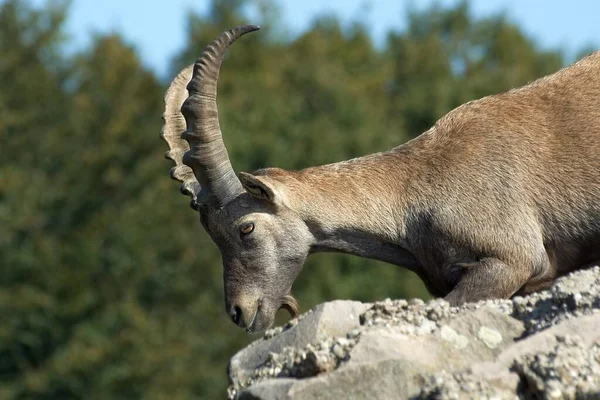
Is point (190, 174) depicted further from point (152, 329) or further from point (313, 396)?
point (152, 329)

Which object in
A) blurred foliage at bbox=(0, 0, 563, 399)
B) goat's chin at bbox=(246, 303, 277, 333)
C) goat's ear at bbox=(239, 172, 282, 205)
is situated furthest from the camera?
blurred foliage at bbox=(0, 0, 563, 399)

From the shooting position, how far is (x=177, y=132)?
541 inches

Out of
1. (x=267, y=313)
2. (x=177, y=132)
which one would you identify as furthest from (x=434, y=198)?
(x=177, y=132)

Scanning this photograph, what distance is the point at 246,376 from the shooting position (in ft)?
34.7

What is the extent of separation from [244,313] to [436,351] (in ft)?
12.3

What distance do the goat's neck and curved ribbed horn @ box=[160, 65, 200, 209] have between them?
1.01 m

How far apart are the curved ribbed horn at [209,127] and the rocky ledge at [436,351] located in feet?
8.10

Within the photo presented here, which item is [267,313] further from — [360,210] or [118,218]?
[118,218]

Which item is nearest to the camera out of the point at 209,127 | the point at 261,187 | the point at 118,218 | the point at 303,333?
the point at 303,333

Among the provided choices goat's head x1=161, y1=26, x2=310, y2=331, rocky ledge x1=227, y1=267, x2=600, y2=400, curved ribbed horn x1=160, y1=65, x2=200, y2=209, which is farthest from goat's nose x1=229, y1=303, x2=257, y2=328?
rocky ledge x1=227, y1=267, x2=600, y2=400

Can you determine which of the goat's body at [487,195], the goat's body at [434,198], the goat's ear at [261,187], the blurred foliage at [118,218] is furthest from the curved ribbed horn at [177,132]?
the blurred foliage at [118,218]

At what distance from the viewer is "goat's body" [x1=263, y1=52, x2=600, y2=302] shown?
41.1 feet

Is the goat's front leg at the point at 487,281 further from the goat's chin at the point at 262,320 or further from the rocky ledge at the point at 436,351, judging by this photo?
the goat's chin at the point at 262,320

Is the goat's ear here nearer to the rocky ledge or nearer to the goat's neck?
the goat's neck
